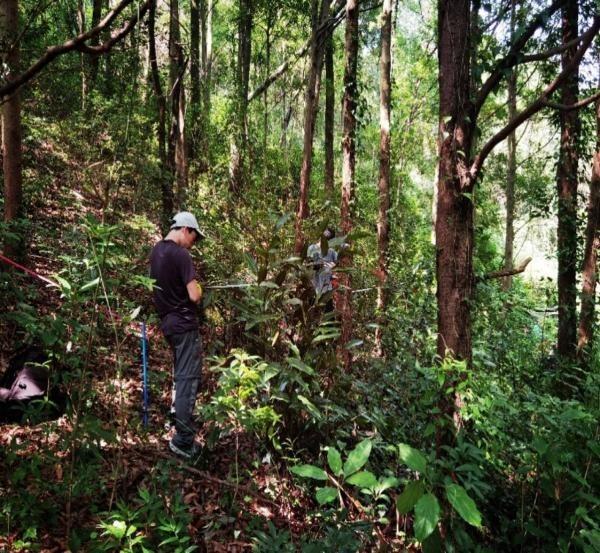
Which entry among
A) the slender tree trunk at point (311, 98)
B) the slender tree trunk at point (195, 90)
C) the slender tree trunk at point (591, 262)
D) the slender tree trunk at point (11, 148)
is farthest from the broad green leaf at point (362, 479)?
the slender tree trunk at point (195, 90)

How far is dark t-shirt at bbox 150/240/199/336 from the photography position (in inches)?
149

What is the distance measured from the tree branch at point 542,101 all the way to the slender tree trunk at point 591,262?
5.59 metres

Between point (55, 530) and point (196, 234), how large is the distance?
2.28 m

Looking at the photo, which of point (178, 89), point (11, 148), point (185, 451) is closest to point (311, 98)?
point (178, 89)

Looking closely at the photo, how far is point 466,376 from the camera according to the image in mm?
2980

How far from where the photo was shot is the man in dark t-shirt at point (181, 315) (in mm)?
3789

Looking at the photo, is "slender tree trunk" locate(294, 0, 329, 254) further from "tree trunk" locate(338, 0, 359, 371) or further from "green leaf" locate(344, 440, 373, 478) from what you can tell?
"green leaf" locate(344, 440, 373, 478)

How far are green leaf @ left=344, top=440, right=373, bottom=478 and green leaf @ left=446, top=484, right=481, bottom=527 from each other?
0.33 meters

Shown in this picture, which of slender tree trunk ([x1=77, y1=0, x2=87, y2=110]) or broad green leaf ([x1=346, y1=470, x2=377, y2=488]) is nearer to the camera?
broad green leaf ([x1=346, y1=470, x2=377, y2=488])

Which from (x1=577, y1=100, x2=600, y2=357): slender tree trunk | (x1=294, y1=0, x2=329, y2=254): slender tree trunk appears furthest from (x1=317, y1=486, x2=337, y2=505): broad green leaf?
(x1=577, y1=100, x2=600, y2=357): slender tree trunk

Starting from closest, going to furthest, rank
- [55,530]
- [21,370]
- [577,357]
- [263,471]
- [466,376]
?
[55,530] < [466,376] < [21,370] < [263,471] < [577,357]

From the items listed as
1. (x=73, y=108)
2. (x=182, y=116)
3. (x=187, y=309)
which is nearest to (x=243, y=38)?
(x=73, y=108)

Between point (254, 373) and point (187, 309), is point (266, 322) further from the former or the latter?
point (254, 373)

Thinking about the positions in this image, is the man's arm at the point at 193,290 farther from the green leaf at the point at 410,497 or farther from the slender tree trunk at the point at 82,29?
the slender tree trunk at the point at 82,29
